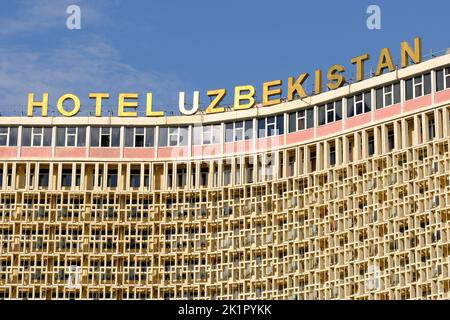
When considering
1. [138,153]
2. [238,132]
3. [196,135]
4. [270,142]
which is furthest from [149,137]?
[270,142]

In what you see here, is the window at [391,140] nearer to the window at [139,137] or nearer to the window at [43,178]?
the window at [139,137]

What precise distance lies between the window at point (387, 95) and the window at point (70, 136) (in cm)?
3107

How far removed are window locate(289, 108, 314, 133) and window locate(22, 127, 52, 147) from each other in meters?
25.1

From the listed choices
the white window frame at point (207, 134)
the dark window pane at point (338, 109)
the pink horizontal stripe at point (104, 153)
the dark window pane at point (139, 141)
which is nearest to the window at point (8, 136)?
the pink horizontal stripe at point (104, 153)

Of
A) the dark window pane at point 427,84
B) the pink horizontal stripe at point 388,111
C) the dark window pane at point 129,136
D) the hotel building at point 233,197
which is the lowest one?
the hotel building at point 233,197

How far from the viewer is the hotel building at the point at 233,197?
9938 centimetres

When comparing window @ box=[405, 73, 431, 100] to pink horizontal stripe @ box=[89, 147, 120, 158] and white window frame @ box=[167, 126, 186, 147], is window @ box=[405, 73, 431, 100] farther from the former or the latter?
pink horizontal stripe @ box=[89, 147, 120, 158]

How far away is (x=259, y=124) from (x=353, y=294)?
20996 mm

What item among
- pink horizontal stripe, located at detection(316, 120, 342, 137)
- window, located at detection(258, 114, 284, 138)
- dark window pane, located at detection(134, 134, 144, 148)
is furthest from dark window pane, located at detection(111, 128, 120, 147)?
pink horizontal stripe, located at detection(316, 120, 342, 137)

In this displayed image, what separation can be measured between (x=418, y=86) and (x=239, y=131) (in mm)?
20326

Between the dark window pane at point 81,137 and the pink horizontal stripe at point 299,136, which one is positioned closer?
the pink horizontal stripe at point 299,136

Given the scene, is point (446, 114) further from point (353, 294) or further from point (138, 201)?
point (138, 201)

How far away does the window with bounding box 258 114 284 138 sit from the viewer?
110312mm
